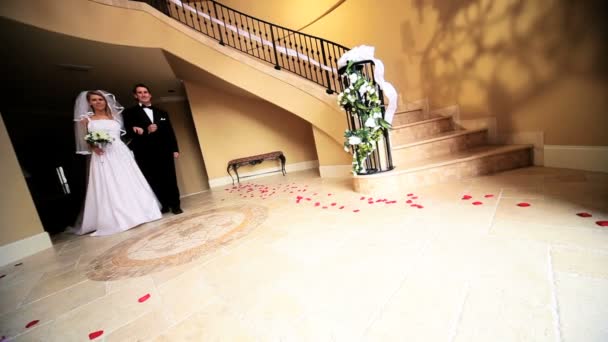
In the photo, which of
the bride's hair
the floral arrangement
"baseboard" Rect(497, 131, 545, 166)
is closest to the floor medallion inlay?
the floral arrangement

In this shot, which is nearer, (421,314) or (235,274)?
(421,314)

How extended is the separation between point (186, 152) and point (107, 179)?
3534 mm

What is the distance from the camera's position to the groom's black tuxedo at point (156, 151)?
9.77 feet

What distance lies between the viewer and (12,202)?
2232 mm

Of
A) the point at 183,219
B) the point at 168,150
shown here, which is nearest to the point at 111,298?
the point at 183,219

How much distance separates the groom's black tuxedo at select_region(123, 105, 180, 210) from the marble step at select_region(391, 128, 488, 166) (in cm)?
301

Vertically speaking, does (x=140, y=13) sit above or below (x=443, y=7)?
above

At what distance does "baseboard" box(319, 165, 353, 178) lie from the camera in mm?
3542

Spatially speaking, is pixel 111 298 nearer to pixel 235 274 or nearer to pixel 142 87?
pixel 235 274

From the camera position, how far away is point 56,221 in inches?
142

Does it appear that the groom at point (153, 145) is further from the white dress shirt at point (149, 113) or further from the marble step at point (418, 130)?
the marble step at point (418, 130)

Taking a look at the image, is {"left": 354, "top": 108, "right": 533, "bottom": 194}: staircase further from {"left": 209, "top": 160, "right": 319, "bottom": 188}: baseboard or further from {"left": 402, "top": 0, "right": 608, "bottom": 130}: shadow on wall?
{"left": 209, "top": 160, "right": 319, "bottom": 188}: baseboard

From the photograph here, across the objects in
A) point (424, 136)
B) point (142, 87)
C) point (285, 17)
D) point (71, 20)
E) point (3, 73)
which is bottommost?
point (424, 136)

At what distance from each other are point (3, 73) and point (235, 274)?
15.5 feet
